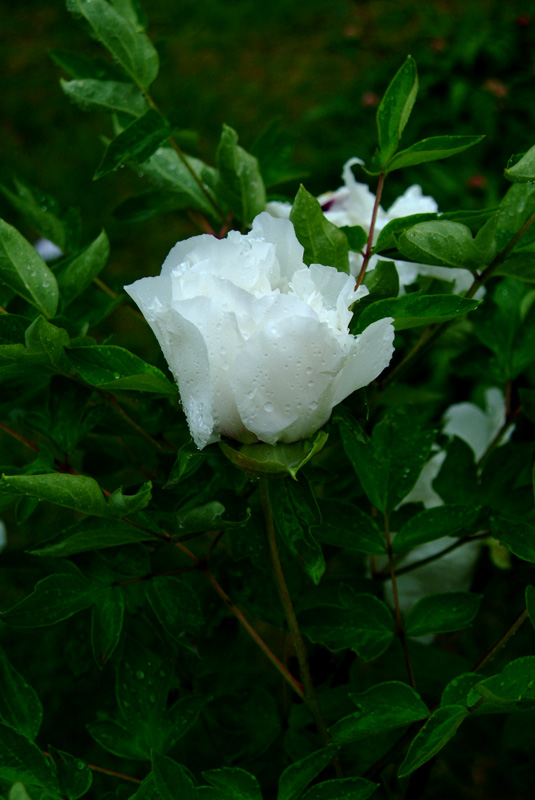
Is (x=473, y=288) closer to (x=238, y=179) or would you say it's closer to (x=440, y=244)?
(x=440, y=244)

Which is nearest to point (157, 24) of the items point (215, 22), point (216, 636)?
point (215, 22)

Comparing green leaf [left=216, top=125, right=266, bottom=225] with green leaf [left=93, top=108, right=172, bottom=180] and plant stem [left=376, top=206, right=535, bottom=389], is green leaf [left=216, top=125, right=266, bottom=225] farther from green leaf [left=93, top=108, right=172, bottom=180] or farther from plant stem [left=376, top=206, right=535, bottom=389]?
plant stem [left=376, top=206, right=535, bottom=389]

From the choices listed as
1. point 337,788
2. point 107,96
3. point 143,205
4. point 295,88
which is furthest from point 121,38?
point 295,88

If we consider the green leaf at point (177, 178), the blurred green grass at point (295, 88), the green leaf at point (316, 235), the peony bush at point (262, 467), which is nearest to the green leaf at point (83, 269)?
the peony bush at point (262, 467)

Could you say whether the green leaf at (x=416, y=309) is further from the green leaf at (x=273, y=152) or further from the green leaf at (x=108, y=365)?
the green leaf at (x=273, y=152)

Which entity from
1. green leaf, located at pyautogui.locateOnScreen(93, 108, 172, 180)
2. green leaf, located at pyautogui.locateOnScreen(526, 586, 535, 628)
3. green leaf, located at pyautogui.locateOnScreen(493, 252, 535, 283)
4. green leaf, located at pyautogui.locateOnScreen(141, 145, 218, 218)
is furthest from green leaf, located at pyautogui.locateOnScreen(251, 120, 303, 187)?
green leaf, located at pyautogui.locateOnScreen(526, 586, 535, 628)

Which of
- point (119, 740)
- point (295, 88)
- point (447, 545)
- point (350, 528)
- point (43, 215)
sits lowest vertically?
point (295, 88)

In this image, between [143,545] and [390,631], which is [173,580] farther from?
[390,631]
